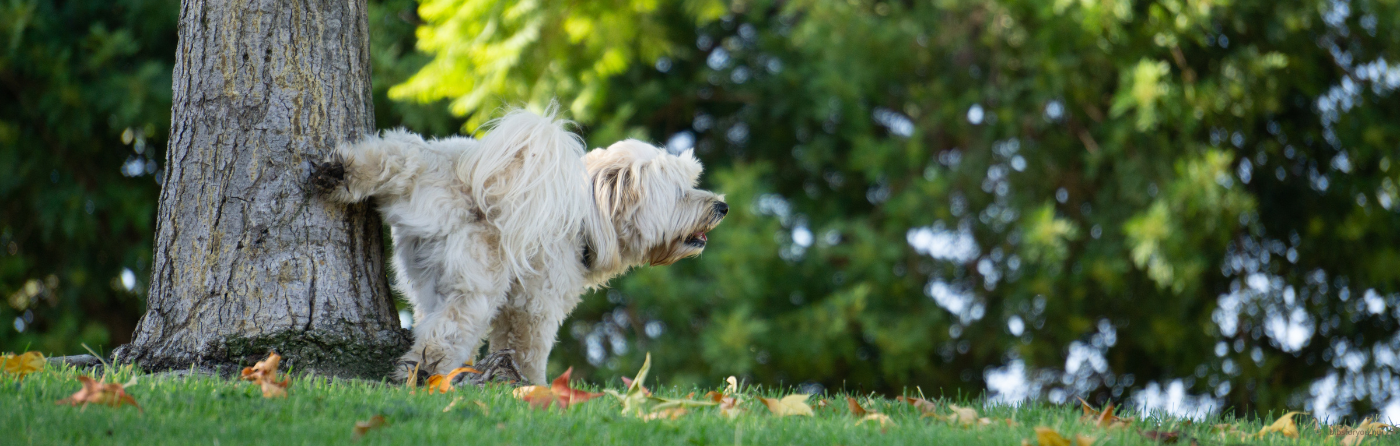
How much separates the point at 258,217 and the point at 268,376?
757mm

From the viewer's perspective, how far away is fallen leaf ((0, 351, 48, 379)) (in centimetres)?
388

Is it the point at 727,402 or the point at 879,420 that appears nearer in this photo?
the point at 879,420

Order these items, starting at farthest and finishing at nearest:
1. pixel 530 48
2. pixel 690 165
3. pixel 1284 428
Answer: pixel 530 48 < pixel 690 165 < pixel 1284 428

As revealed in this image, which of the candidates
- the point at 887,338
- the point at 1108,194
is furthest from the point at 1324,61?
the point at 887,338

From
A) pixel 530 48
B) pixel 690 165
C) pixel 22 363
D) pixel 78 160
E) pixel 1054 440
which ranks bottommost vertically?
pixel 1054 440

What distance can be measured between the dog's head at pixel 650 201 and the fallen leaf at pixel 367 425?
159 cm

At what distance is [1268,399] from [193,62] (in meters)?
11.0

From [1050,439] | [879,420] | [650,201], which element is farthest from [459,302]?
[1050,439]

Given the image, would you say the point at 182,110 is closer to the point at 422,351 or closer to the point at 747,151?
the point at 422,351

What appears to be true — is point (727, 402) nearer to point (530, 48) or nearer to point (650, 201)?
point (650, 201)

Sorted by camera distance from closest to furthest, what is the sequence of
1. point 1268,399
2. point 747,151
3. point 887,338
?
point 887,338 < point 1268,399 < point 747,151

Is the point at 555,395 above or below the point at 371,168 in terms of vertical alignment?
below

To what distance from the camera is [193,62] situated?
4418mm

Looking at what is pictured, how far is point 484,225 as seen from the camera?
4316 millimetres
